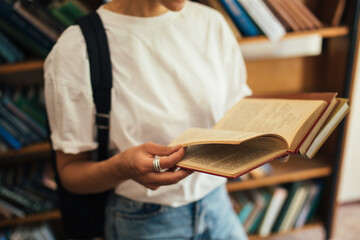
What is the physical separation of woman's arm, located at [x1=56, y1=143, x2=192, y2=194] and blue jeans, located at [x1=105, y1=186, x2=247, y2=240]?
0.29 feet

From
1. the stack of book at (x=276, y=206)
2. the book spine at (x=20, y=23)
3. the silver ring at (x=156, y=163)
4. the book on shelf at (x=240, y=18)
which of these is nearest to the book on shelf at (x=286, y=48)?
the book on shelf at (x=240, y=18)

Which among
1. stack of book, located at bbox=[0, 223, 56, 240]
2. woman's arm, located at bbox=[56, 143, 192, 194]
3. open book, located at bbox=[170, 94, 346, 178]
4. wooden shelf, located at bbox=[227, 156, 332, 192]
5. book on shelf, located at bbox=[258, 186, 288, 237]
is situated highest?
open book, located at bbox=[170, 94, 346, 178]

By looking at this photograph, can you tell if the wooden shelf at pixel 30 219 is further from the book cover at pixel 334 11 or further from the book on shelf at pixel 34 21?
the book cover at pixel 334 11

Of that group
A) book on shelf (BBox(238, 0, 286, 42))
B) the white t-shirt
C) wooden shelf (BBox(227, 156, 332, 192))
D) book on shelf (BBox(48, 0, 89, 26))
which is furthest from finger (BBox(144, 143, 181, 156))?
wooden shelf (BBox(227, 156, 332, 192))

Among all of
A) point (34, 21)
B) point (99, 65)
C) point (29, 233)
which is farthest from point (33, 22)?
point (29, 233)

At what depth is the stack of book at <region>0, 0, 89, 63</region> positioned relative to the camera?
1088 mm

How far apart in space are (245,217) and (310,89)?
77 cm

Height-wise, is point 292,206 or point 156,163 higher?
point 156,163

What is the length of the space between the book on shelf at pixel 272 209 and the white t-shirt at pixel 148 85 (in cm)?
92

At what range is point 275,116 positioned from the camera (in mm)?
601

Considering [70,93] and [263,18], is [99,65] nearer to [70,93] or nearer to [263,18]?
[70,93]

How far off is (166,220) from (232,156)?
11.1 inches

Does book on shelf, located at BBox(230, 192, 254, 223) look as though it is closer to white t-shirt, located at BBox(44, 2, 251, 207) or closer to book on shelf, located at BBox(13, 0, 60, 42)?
white t-shirt, located at BBox(44, 2, 251, 207)

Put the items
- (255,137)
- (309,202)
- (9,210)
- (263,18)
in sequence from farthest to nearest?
1. (309,202)
2. (9,210)
3. (263,18)
4. (255,137)
